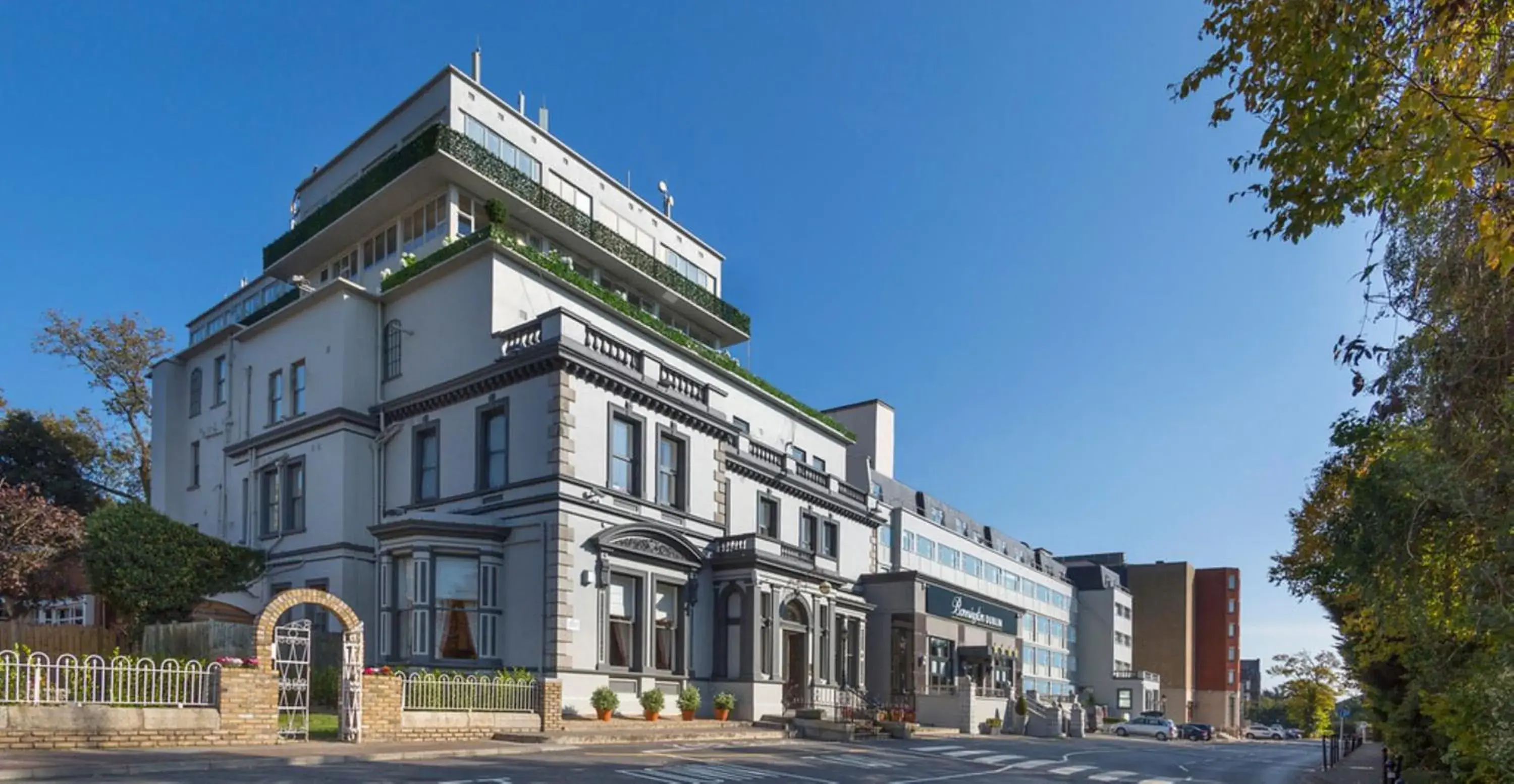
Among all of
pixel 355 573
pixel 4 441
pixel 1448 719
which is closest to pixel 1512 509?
pixel 1448 719

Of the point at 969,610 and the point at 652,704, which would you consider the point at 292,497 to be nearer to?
the point at 652,704

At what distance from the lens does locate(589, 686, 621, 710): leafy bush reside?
2358 centimetres

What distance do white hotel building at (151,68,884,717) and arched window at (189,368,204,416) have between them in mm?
193

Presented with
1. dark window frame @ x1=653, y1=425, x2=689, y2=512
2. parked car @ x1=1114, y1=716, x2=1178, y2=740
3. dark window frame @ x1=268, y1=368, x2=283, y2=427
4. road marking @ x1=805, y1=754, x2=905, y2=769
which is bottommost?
parked car @ x1=1114, y1=716, x2=1178, y2=740

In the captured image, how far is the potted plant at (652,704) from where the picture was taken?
24.8m

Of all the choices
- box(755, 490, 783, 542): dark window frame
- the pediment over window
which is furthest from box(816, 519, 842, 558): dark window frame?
the pediment over window

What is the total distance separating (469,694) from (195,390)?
73.2 ft

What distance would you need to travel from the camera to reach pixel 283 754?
1489 cm

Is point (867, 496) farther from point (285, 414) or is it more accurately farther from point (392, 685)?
point (392, 685)

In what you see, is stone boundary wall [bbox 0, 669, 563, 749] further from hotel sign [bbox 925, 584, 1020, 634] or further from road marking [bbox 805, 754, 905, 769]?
hotel sign [bbox 925, 584, 1020, 634]

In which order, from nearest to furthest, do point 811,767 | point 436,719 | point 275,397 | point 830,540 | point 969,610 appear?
point 436,719
point 811,767
point 275,397
point 830,540
point 969,610

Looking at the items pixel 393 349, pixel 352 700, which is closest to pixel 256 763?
pixel 352 700

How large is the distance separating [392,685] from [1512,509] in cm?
1629

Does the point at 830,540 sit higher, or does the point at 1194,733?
the point at 830,540
